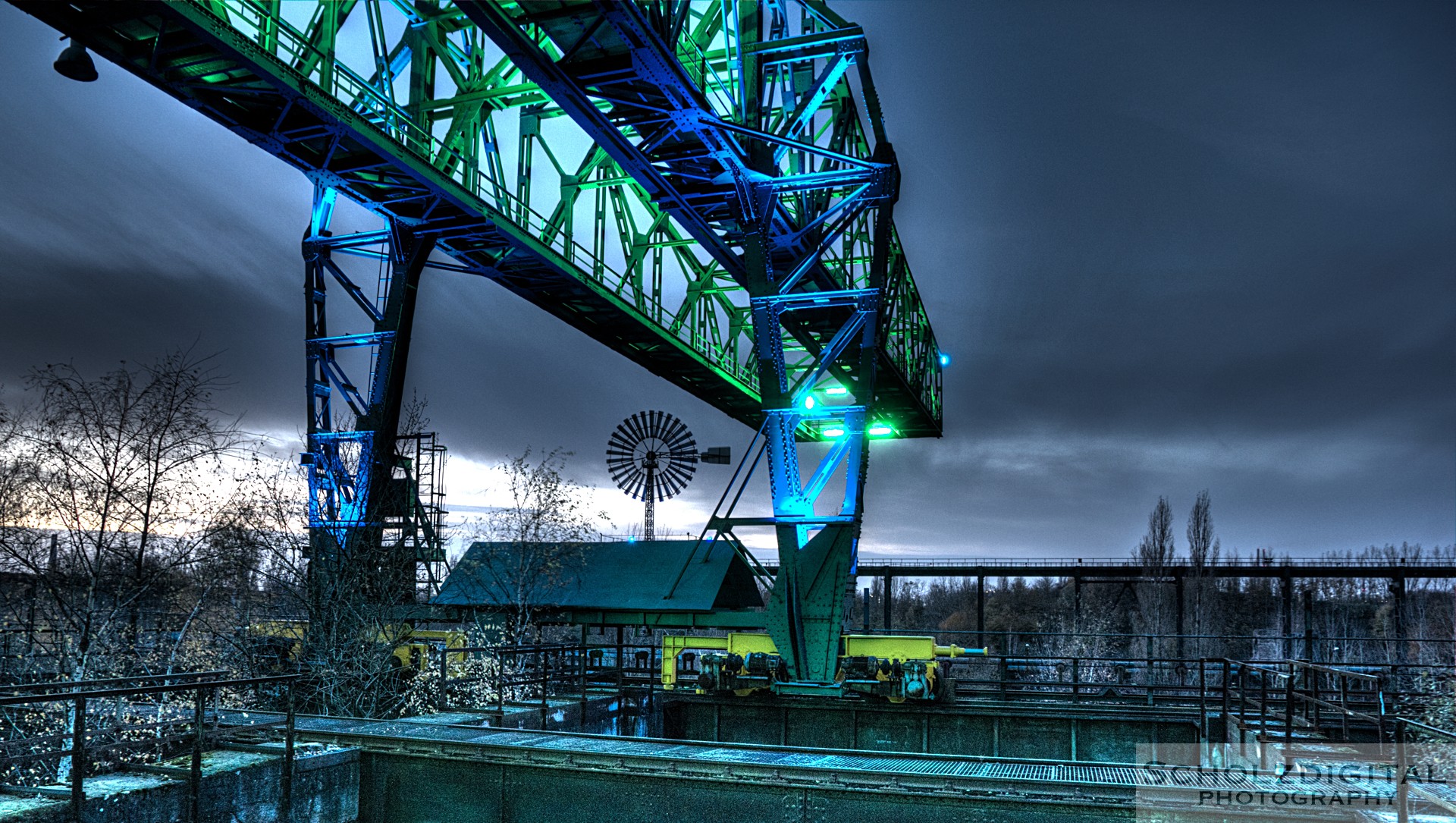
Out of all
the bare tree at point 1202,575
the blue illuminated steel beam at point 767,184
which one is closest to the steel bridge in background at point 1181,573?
the bare tree at point 1202,575

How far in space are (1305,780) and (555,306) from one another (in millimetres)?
21777

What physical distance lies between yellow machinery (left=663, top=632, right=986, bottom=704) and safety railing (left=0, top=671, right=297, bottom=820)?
966 cm

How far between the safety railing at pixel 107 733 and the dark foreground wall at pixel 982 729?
8714 millimetres

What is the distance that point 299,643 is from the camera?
18781 millimetres

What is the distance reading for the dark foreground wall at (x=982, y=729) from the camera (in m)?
18.2

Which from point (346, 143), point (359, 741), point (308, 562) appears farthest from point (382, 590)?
point (346, 143)

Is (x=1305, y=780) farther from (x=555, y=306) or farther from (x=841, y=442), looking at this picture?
(x=555, y=306)

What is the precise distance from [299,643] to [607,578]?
23.8ft

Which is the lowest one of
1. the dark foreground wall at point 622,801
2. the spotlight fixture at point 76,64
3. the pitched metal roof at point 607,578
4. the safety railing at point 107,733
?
the dark foreground wall at point 622,801

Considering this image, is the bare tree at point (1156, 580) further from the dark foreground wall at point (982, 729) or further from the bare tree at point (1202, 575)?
the dark foreground wall at point (982, 729)

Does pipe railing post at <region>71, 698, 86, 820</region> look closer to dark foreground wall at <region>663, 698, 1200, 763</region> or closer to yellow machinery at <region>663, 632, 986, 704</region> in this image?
dark foreground wall at <region>663, 698, 1200, 763</region>

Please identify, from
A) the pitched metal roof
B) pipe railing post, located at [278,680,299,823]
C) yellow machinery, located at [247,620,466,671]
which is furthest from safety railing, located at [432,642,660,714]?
pipe railing post, located at [278,680,299,823]

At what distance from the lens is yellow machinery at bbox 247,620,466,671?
58.2 feet

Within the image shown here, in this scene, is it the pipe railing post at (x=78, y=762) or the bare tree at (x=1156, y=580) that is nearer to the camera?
the pipe railing post at (x=78, y=762)
